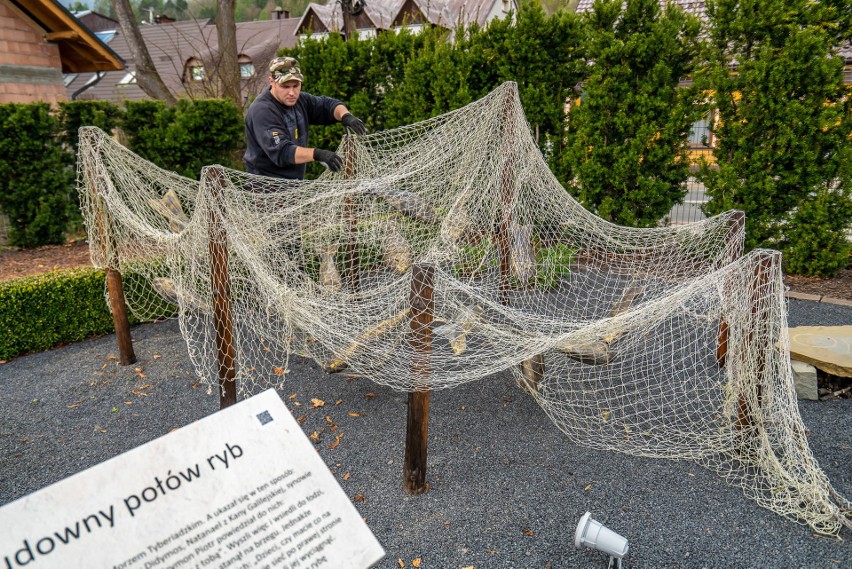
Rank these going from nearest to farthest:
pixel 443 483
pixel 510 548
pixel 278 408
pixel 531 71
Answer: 1. pixel 278 408
2. pixel 510 548
3. pixel 443 483
4. pixel 531 71

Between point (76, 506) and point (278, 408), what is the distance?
22.3 inches

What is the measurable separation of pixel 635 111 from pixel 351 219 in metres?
3.94

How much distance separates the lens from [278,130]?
15.1ft

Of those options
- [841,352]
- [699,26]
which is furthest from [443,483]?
[699,26]

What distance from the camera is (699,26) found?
20.5 ft

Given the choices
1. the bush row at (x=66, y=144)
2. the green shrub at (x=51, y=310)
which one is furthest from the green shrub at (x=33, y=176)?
the green shrub at (x=51, y=310)

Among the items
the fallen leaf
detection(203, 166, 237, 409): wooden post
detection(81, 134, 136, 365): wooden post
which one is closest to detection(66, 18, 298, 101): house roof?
detection(81, 134, 136, 365): wooden post

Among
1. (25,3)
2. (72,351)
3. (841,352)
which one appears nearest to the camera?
(841,352)

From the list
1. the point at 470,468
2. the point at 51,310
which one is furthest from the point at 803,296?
the point at 51,310

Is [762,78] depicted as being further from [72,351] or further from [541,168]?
[72,351]

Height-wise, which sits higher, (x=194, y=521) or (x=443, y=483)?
(x=194, y=521)

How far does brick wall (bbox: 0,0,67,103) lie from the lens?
10427mm

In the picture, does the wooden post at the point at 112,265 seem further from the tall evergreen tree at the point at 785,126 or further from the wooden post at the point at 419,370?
the tall evergreen tree at the point at 785,126

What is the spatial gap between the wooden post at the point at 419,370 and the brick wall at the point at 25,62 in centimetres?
1136
